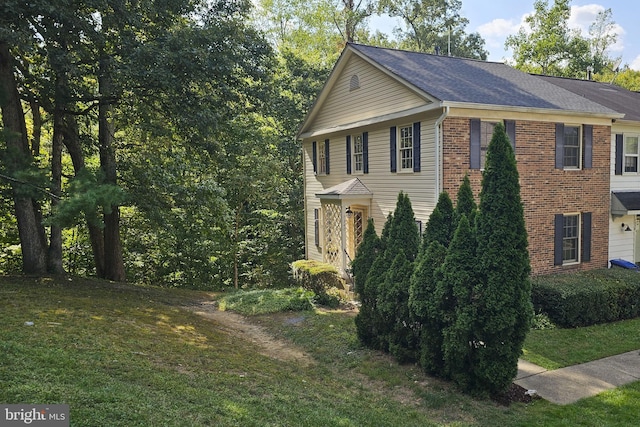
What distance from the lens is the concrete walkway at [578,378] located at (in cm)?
684

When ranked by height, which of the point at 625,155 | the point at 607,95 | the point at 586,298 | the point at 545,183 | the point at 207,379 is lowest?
the point at 586,298

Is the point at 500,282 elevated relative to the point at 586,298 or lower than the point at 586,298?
elevated

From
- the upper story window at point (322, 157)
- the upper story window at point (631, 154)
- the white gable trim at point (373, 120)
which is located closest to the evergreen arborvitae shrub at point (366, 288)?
the white gable trim at point (373, 120)

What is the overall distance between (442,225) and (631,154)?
10364 millimetres

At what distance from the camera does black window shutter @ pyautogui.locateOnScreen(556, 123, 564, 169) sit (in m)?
12.7

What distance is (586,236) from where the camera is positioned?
44.0ft

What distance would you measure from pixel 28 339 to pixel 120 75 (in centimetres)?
664

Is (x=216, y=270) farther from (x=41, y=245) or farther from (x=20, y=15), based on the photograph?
(x=20, y=15)

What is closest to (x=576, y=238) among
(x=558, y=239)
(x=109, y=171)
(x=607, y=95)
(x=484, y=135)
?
(x=558, y=239)

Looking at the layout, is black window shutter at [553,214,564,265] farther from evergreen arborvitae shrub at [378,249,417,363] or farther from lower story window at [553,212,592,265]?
evergreen arborvitae shrub at [378,249,417,363]

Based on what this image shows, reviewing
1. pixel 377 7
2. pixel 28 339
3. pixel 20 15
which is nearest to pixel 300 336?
pixel 28 339

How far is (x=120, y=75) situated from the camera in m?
10.7

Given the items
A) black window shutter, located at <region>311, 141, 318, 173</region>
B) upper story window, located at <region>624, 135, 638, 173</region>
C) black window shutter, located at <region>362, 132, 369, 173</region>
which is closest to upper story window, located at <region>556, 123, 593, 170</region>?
upper story window, located at <region>624, 135, 638, 173</region>

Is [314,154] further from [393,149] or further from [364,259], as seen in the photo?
[364,259]
